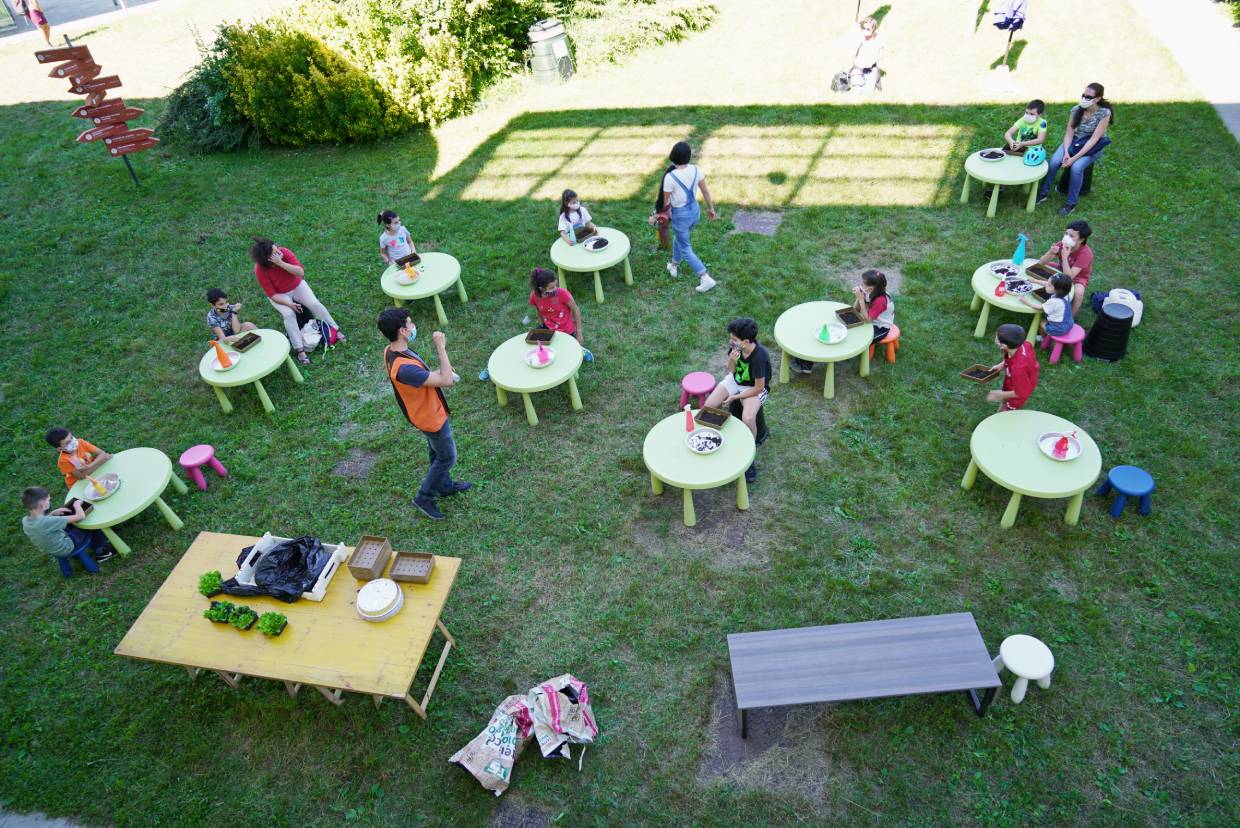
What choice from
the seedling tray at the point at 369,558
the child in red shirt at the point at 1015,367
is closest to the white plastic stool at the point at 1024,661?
the child in red shirt at the point at 1015,367

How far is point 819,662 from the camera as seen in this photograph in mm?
5863

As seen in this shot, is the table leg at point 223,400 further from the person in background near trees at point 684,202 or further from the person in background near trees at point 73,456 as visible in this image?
the person in background near trees at point 684,202

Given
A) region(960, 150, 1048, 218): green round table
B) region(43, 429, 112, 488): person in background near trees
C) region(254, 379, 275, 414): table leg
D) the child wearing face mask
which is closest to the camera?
region(43, 429, 112, 488): person in background near trees

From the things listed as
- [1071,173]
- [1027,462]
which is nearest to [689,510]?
[1027,462]

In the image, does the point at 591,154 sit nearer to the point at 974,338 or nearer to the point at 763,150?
the point at 763,150

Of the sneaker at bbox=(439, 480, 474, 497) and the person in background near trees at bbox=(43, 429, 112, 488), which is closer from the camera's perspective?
the person in background near trees at bbox=(43, 429, 112, 488)

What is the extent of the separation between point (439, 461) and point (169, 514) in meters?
3.29

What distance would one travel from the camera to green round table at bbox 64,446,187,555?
25.4 feet

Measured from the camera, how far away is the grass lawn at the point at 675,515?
19.3ft

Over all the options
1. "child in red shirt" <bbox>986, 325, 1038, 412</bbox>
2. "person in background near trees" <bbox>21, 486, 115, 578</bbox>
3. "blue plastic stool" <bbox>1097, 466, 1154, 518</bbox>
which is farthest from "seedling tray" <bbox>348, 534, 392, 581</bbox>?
"blue plastic stool" <bbox>1097, 466, 1154, 518</bbox>

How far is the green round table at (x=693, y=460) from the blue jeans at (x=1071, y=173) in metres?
7.54

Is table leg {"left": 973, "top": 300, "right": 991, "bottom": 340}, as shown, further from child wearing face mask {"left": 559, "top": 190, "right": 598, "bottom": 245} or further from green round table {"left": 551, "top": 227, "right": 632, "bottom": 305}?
child wearing face mask {"left": 559, "top": 190, "right": 598, "bottom": 245}

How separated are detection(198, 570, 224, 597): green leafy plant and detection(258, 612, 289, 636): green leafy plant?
2.17 feet

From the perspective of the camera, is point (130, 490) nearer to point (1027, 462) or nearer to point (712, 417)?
point (712, 417)
